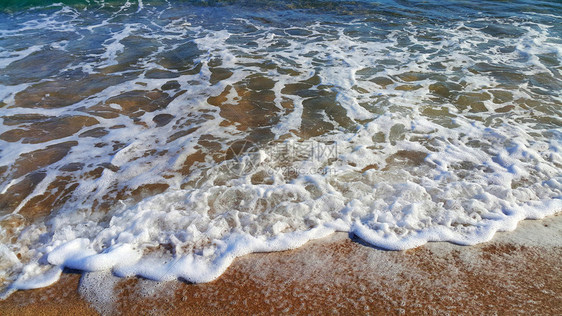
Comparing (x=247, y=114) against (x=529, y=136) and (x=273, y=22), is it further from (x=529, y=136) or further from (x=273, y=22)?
(x=273, y=22)

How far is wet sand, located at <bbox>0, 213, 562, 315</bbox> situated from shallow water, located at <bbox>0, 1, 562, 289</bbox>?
0.37 ft

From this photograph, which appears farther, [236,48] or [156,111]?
[236,48]

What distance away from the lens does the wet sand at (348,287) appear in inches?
79.5

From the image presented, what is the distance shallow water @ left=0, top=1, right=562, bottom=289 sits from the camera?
256 centimetres

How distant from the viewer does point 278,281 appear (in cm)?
219

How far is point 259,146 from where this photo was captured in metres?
3.74

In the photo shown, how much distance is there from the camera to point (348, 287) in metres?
2.14

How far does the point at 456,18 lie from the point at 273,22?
17.0 ft

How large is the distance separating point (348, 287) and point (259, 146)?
6.54 feet

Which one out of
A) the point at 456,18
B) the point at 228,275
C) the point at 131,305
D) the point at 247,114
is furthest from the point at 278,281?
the point at 456,18

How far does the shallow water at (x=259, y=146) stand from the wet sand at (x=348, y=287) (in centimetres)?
11

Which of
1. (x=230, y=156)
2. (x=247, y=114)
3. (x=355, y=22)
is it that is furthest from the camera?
(x=355, y=22)

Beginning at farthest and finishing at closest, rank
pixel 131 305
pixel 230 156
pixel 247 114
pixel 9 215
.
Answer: pixel 247 114 → pixel 230 156 → pixel 9 215 → pixel 131 305

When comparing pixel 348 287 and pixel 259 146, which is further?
pixel 259 146
